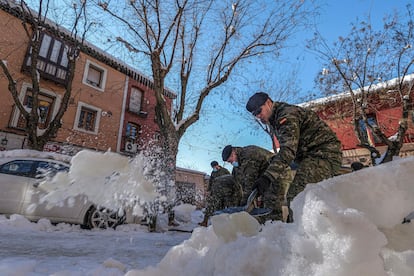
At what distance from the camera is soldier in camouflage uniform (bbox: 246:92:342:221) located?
2240 mm

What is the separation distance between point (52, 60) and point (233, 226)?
15.3 metres

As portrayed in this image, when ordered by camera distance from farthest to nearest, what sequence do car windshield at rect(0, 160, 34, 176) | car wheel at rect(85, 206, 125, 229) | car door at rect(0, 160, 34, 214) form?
car wheel at rect(85, 206, 125, 229)
car windshield at rect(0, 160, 34, 176)
car door at rect(0, 160, 34, 214)

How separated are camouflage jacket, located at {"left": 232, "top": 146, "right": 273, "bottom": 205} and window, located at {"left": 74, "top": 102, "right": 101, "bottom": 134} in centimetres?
1254

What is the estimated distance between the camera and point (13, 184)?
4.57m

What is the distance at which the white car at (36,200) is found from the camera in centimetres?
448

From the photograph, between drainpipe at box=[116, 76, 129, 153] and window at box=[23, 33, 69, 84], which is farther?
drainpipe at box=[116, 76, 129, 153]

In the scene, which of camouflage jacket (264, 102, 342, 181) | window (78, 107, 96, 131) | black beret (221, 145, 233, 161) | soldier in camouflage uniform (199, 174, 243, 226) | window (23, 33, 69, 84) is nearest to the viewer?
camouflage jacket (264, 102, 342, 181)

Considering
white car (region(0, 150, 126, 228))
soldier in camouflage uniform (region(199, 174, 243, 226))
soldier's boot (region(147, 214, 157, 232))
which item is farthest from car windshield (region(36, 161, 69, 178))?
soldier in camouflage uniform (region(199, 174, 243, 226))

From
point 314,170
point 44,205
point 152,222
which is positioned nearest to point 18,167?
point 44,205

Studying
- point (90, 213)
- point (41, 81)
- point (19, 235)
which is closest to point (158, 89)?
point (90, 213)

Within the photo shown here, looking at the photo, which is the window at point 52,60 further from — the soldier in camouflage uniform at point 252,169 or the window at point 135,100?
the soldier in camouflage uniform at point 252,169

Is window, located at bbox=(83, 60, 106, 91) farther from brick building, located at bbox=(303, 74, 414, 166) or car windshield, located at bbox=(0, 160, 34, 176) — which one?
brick building, located at bbox=(303, 74, 414, 166)

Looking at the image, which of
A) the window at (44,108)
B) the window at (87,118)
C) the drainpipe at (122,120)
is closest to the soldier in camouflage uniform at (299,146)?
the window at (44,108)

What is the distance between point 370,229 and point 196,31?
9.56m
